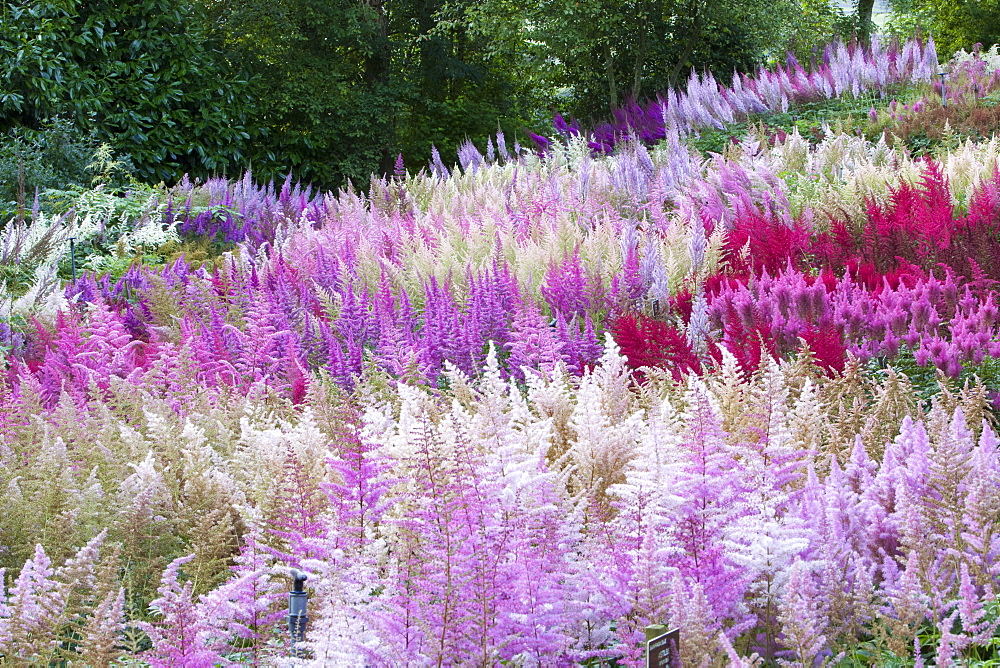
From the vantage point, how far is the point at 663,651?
1.86 metres

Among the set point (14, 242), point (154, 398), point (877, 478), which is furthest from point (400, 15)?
point (877, 478)

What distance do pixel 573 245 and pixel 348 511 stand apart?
452 centimetres

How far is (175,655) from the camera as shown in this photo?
2275 mm

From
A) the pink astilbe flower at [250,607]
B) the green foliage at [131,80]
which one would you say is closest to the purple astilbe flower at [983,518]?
the pink astilbe flower at [250,607]

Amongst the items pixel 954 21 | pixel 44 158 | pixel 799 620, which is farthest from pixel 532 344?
pixel 954 21

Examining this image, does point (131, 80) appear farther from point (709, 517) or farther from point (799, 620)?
point (799, 620)

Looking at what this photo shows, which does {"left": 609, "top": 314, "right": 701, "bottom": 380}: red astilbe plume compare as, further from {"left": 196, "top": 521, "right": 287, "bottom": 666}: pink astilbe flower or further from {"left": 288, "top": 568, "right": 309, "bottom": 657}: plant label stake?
{"left": 288, "top": 568, "right": 309, "bottom": 657}: plant label stake

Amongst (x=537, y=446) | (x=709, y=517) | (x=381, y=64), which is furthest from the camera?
(x=381, y=64)

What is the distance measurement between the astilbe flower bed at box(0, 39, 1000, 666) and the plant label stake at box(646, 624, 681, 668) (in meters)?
0.13

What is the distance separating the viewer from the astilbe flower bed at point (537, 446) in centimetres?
235

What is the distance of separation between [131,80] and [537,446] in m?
13.0

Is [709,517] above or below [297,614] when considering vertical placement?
above

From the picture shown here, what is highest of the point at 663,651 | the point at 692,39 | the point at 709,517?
the point at 692,39

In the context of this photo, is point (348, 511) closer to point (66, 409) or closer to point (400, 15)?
point (66, 409)
